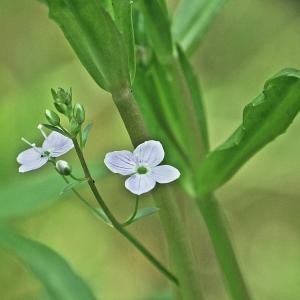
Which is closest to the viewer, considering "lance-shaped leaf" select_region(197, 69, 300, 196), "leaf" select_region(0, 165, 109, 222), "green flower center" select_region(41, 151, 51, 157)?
"green flower center" select_region(41, 151, 51, 157)

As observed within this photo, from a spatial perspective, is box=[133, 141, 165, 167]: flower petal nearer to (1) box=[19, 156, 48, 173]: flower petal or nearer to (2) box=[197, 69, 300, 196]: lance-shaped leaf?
(1) box=[19, 156, 48, 173]: flower petal

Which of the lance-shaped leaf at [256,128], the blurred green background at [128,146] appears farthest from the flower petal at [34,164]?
the blurred green background at [128,146]

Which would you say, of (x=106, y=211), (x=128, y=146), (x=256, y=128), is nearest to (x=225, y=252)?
(x=256, y=128)

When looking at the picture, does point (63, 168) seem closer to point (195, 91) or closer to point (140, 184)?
point (140, 184)

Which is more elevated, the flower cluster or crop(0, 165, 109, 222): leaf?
the flower cluster

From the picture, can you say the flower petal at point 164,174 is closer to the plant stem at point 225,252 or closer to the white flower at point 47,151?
the white flower at point 47,151

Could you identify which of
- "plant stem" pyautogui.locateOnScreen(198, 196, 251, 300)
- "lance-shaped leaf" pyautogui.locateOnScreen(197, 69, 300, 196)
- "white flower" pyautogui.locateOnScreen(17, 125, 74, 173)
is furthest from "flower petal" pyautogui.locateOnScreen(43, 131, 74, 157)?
"plant stem" pyautogui.locateOnScreen(198, 196, 251, 300)

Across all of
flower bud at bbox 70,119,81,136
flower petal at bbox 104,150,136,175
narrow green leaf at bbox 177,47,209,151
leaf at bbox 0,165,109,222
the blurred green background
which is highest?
flower bud at bbox 70,119,81,136
